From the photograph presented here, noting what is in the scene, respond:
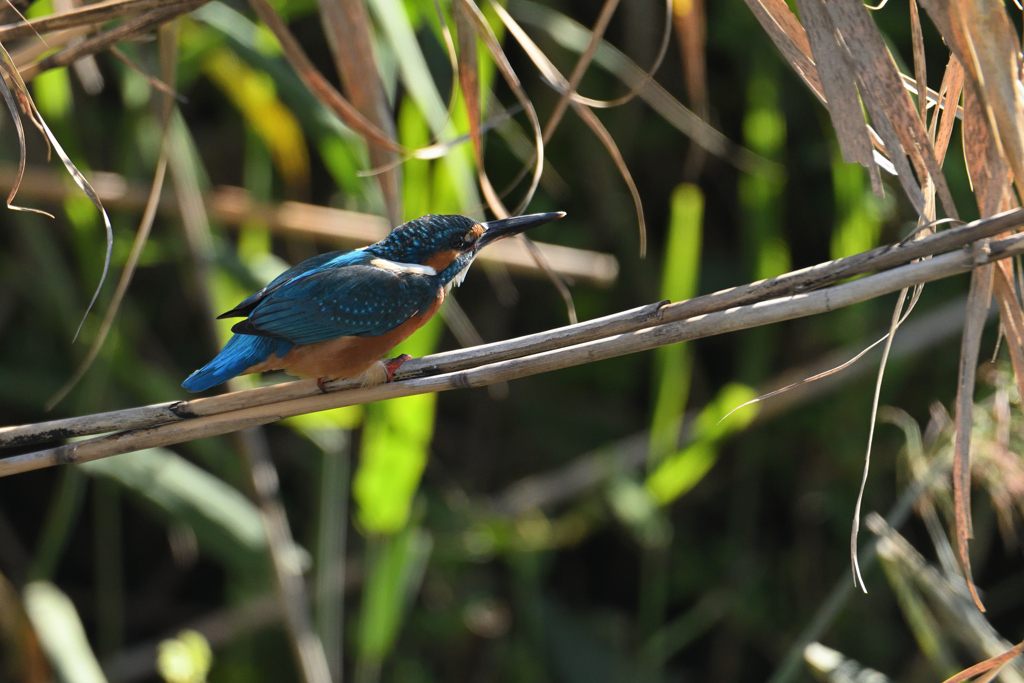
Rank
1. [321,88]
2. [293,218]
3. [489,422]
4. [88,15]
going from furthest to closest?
1. [489,422]
2. [293,218]
3. [321,88]
4. [88,15]

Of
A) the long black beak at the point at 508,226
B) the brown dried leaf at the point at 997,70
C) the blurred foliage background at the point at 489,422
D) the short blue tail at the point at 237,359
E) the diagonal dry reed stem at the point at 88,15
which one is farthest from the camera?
the blurred foliage background at the point at 489,422

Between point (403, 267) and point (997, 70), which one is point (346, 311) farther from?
point (997, 70)

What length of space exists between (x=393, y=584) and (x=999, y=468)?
1.52m

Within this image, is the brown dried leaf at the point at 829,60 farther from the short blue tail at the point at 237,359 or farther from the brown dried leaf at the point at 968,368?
the short blue tail at the point at 237,359

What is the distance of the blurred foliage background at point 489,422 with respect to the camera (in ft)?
7.49

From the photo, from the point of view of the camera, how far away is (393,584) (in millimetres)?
2211

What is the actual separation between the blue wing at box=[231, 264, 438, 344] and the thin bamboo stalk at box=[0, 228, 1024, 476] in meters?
0.47

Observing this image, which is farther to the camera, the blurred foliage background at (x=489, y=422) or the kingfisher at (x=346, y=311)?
the blurred foliage background at (x=489, y=422)

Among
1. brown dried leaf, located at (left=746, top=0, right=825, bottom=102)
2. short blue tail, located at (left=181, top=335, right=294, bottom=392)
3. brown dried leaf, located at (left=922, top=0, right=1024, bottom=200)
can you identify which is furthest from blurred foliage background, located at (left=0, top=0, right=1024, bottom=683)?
brown dried leaf, located at (left=922, top=0, right=1024, bottom=200)

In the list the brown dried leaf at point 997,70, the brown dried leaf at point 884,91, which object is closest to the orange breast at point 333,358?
the brown dried leaf at point 884,91

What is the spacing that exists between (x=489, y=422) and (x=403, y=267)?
163 cm

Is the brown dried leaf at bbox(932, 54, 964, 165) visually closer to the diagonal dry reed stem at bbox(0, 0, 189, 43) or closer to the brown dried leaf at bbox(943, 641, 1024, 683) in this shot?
the brown dried leaf at bbox(943, 641, 1024, 683)

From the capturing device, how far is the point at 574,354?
45.1 inches

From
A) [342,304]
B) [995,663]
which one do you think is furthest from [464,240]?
[995,663]
